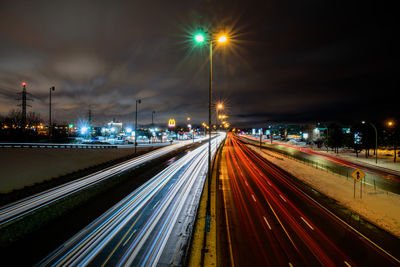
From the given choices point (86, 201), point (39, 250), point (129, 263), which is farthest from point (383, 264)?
point (86, 201)

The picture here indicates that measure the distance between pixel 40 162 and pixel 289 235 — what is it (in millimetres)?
38023

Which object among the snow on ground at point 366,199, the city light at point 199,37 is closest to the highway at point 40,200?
the city light at point 199,37

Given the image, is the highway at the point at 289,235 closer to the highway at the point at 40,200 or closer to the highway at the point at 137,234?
the highway at the point at 137,234

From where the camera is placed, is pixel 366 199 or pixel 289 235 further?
pixel 366 199

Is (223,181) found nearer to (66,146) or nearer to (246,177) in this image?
(246,177)

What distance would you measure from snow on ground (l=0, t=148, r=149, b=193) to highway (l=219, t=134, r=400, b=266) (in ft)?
89.9

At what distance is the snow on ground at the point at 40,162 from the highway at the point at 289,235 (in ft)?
89.9

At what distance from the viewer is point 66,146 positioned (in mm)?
39594

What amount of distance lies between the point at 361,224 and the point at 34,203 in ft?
88.6

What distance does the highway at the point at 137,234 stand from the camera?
8.75 metres

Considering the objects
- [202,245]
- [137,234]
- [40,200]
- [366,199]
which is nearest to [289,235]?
[202,245]

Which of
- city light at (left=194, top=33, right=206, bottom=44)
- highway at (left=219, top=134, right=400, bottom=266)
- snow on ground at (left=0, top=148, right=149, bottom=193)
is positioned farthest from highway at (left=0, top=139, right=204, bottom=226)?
city light at (left=194, top=33, right=206, bottom=44)

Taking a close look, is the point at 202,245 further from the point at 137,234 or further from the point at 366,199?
the point at 366,199

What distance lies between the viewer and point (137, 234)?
10781 mm
